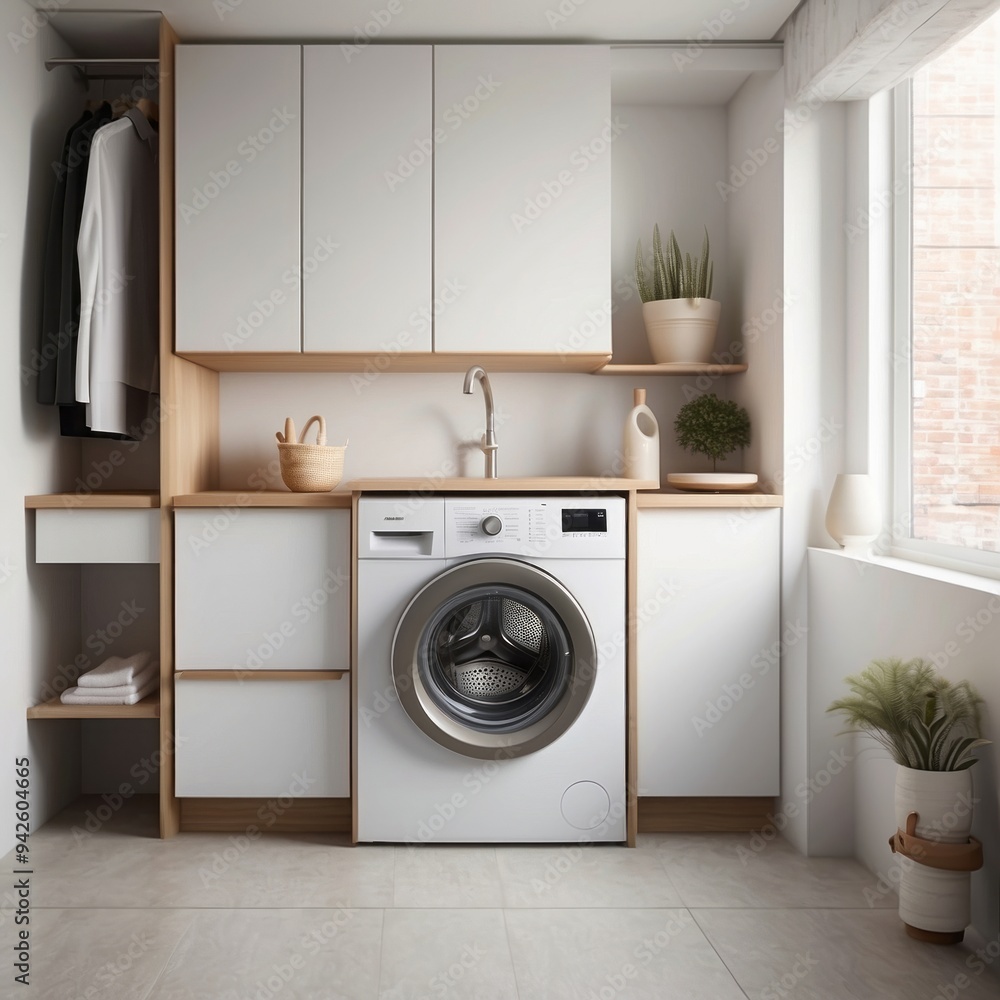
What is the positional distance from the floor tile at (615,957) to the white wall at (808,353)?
27.4 inches

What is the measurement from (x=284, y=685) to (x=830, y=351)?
1.81 m

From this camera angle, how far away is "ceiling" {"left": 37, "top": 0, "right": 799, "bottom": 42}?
7.84 ft

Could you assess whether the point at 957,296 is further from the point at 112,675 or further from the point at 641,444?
the point at 112,675

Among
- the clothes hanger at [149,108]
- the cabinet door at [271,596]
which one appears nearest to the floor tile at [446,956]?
the cabinet door at [271,596]

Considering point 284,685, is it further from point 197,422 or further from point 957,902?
point 957,902

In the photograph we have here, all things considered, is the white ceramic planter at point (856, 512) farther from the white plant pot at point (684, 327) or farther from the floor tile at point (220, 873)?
the floor tile at point (220, 873)

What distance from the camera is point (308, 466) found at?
2551 millimetres

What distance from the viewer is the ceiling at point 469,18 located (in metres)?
2.39

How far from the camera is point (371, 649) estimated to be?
7.99ft

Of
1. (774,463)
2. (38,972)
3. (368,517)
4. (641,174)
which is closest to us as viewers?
(38,972)

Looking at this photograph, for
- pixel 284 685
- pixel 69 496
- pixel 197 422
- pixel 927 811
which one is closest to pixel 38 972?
pixel 284 685

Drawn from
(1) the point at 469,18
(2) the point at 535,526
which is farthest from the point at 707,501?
(1) the point at 469,18

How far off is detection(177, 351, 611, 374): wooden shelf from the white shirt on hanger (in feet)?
0.56

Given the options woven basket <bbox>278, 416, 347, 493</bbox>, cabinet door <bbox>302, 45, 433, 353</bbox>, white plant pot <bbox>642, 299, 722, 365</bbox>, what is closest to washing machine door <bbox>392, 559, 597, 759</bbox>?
woven basket <bbox>278, 416, 347, 493</bbox>
